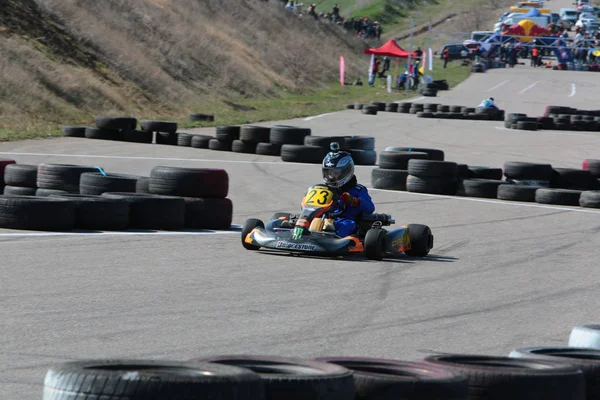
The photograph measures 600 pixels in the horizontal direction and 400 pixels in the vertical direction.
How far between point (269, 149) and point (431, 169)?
21.6ft

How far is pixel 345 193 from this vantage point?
11.0 m

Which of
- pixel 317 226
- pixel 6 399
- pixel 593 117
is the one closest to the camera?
pixel 6 399

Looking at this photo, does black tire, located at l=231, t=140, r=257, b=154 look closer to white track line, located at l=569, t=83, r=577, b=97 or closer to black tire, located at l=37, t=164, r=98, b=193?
black tire, located at l=37, t=164, r=98, b=193

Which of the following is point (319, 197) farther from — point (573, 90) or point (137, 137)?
point (573, 90)

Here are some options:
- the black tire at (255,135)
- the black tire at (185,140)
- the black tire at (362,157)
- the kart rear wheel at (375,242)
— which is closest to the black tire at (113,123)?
the black tire at (185,140)

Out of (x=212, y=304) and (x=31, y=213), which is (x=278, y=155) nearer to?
(x=31, y=213)

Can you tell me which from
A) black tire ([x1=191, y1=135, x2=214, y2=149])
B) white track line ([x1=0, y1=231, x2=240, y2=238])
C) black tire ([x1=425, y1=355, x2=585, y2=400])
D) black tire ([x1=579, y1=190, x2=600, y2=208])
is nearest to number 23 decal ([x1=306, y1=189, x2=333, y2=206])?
white track line ([x1=0, y1=231, x2=240, y2=238])

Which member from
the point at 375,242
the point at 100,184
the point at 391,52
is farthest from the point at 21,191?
the point at 391,52

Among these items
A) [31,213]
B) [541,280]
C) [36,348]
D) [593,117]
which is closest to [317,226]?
[541,280]

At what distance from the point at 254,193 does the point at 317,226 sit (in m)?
6.30

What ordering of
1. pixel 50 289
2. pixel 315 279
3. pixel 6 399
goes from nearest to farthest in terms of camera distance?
pixel 6 399
pixel 50 289
pixel 315 279

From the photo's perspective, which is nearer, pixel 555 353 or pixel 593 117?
pixel 555 353

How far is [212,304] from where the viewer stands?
772 centimetres

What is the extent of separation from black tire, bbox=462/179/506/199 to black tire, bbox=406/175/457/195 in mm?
219
